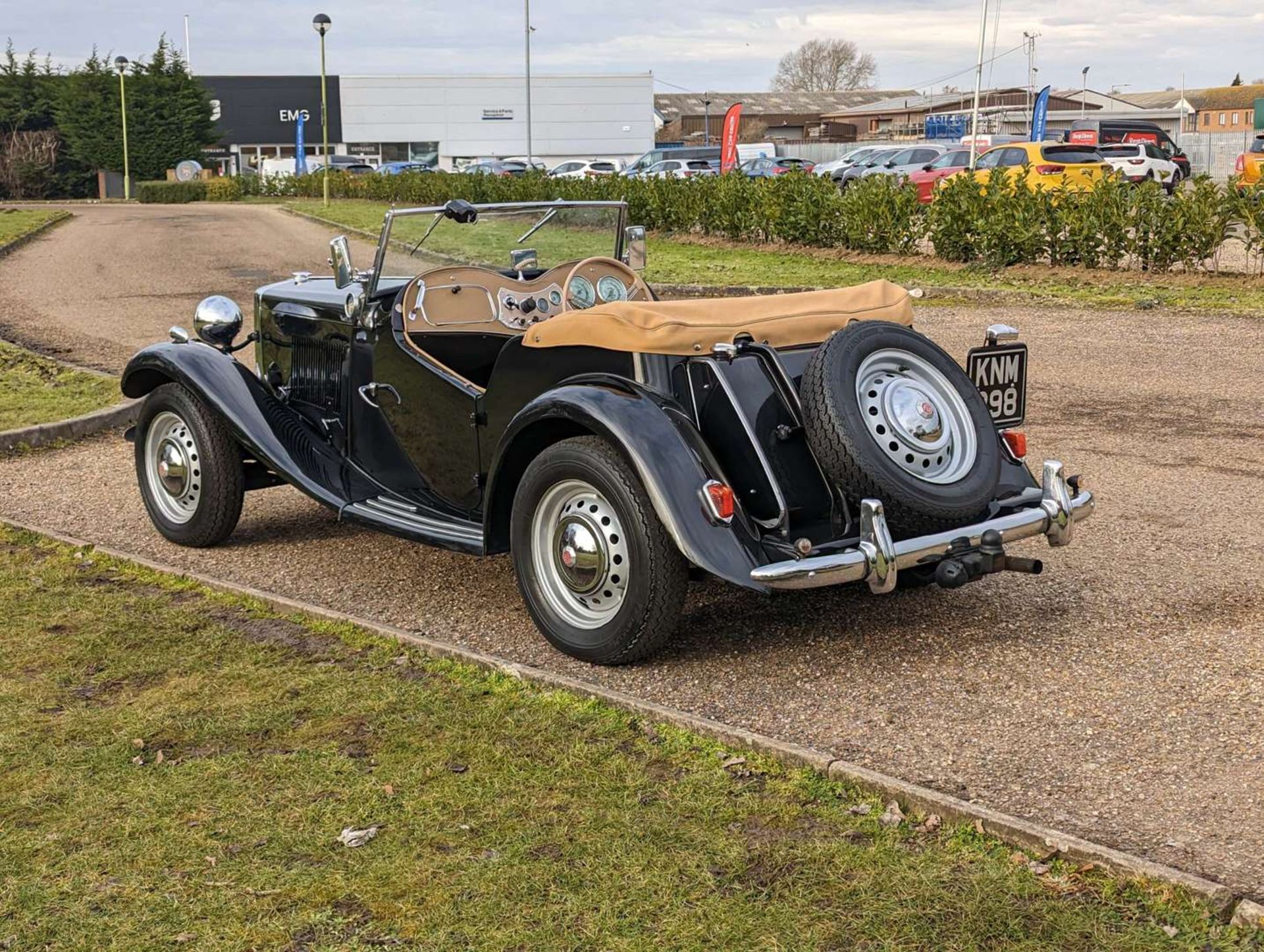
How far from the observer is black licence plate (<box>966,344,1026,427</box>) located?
5.02 metres

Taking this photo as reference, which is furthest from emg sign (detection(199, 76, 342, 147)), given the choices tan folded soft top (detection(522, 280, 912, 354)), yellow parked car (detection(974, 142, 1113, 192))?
tan folded soft top (detection(522, 280, 912, 354))

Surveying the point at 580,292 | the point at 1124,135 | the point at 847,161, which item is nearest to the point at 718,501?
the point at 580,292

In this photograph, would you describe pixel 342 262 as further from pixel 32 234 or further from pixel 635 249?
pixel 32 234

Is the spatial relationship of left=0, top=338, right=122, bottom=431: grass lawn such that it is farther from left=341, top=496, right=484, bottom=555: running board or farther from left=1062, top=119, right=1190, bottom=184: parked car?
left=1062, top=119, right=1190, bottom=184: parked car

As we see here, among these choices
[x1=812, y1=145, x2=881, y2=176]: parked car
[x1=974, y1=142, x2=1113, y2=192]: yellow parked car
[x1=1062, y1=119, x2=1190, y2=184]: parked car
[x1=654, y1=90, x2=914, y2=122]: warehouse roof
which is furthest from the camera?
[x1=654, y1=90, x2=914, y2=122]: warehouse roof

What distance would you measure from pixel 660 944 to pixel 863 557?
64.0 inches

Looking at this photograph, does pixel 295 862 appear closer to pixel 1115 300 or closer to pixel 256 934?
pixel 256 934

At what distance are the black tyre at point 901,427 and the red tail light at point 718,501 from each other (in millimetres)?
342

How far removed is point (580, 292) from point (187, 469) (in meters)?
2.03

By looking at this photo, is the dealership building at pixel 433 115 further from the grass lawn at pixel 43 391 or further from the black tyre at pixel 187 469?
the black tyre at pixel 187 469

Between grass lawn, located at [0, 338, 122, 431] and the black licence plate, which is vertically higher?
the black licence plate

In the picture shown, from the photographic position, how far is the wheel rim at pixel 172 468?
246 inches

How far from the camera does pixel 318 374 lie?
6312 mm

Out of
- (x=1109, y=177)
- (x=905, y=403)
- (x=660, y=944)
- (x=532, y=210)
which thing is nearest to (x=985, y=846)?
(x=660, y=944)
